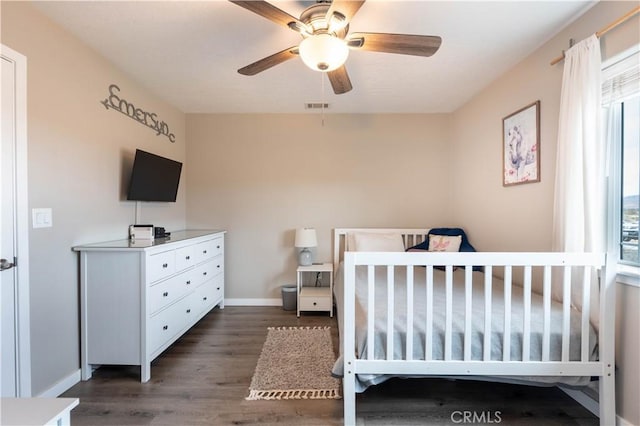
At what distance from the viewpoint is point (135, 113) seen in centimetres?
277

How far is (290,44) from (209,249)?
2.17m

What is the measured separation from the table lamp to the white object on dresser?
260cm

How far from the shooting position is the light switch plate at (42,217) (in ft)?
5.83

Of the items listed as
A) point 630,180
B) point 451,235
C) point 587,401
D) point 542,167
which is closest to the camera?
point 630,180

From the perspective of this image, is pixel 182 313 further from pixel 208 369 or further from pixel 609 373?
pixel 609 373

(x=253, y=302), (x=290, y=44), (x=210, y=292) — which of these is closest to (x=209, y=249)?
(x=210, y=292)

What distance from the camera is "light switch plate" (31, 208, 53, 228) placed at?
5.83 ft

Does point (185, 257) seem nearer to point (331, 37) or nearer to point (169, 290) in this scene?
point (169, 290)

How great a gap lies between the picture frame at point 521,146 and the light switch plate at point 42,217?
3424 mm

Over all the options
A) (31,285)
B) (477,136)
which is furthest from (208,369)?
(477,136)

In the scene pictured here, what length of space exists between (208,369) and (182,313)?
58cm

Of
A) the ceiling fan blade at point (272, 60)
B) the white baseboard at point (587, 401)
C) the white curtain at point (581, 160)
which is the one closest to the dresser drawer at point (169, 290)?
the ceiling fan blade at point (272, 60)

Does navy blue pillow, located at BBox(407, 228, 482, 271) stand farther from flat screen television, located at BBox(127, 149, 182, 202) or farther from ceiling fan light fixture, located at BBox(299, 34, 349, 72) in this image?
flat screen television, located at BBox(127, 149, 182, 202)

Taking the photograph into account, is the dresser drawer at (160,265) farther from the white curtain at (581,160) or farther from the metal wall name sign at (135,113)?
the white curtain at (581,160)
